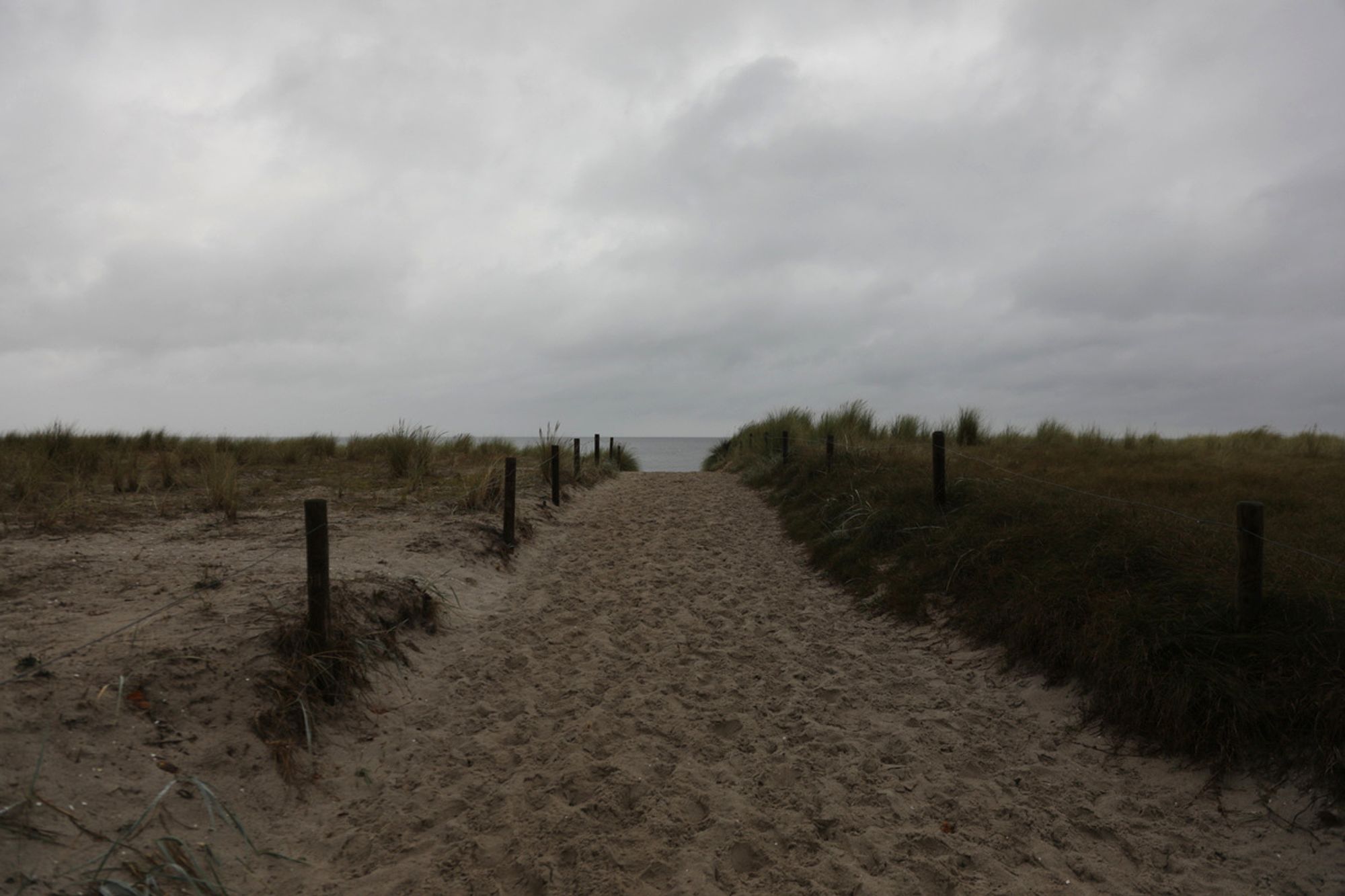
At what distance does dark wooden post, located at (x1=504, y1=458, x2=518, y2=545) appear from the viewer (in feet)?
27.7

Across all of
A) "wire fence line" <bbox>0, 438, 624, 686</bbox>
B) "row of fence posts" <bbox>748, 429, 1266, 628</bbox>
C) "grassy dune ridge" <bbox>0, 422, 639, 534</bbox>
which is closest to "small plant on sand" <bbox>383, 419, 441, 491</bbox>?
"grassy dune ridge" <bbox>0, 422, 639, 534</bbox>

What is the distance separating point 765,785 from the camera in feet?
12.1

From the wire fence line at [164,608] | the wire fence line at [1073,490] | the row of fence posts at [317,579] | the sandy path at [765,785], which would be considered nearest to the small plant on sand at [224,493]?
the wire fence line at [164,608]

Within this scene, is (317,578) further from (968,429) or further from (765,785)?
(968,429)

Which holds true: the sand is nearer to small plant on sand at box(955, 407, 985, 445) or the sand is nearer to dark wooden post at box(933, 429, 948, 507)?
dark wooden post at box(933, 429, 948, 507)

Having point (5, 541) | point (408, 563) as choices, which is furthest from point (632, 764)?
point (5, 541)

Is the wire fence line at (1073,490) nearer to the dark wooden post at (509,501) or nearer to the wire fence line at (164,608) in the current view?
the dark wooden post at (509,501)

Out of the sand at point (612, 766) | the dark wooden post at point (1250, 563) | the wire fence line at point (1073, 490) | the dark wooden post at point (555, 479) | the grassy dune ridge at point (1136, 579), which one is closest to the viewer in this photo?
the sand at point (612, 766)

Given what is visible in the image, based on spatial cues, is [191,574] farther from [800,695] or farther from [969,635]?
[969,635]

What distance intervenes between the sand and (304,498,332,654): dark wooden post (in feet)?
0.93

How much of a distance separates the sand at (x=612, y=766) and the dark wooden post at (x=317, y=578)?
284mm

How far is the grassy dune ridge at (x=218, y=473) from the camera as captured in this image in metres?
7.90

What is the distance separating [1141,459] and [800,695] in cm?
1112

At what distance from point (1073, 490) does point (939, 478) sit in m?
1.58
